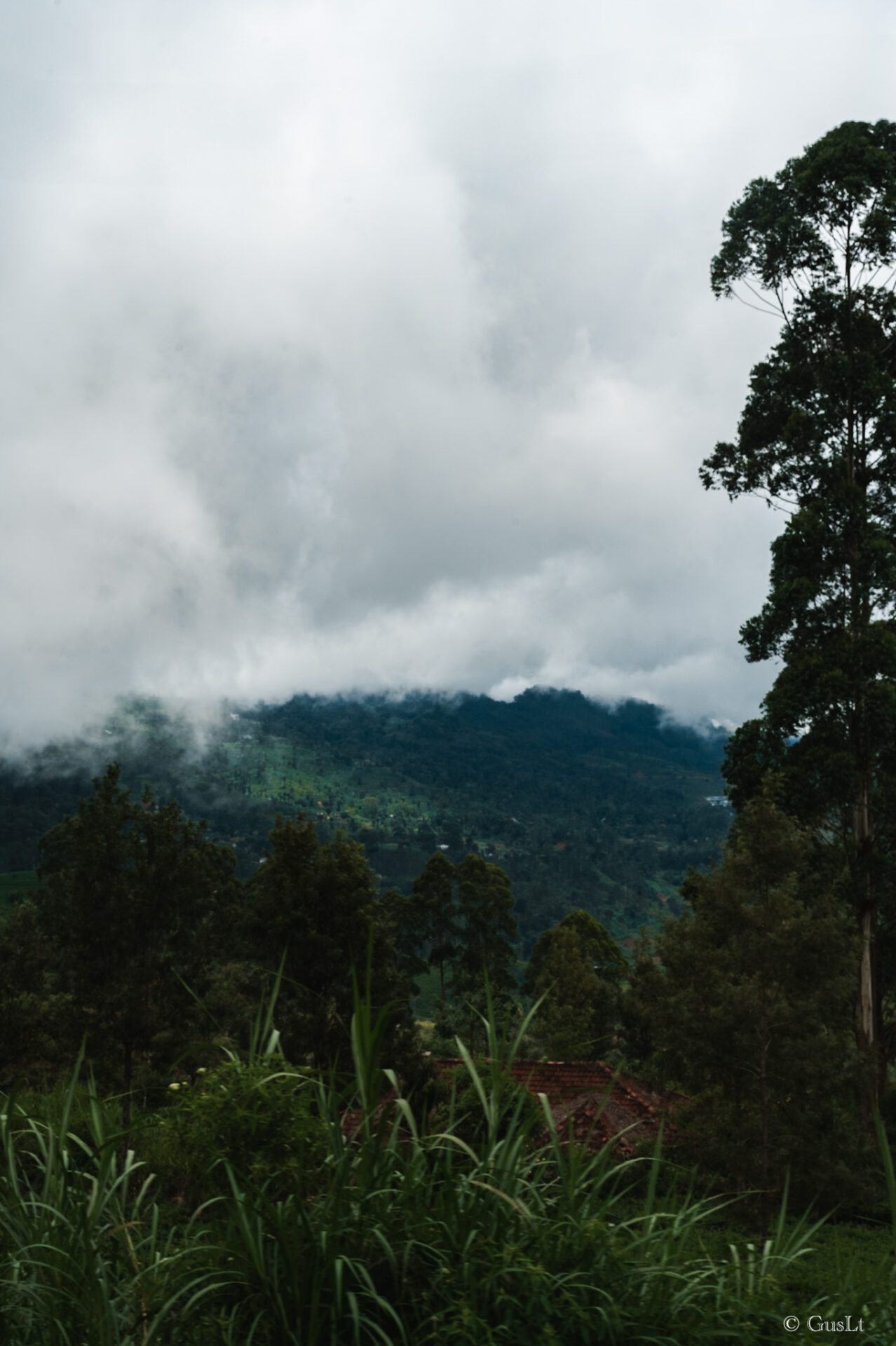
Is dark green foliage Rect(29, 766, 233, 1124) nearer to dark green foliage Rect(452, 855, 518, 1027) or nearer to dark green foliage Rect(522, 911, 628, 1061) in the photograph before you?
dark green foliage Rect(522, 911, 628, 1061)

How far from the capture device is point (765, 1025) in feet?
41.4

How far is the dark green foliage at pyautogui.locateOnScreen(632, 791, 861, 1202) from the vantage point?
12609mm

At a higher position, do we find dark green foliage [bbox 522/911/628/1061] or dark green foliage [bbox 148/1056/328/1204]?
dark green foliage [bbox 148/1056/328/1204]

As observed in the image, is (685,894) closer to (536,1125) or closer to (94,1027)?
(94,1027)

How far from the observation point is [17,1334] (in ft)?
7.80

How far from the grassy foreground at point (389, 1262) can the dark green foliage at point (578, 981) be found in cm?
2368

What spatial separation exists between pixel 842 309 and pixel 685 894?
1260 cm

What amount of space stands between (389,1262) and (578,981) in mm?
39908

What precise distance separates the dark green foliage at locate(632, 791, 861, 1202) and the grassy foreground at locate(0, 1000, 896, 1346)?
10.3 m

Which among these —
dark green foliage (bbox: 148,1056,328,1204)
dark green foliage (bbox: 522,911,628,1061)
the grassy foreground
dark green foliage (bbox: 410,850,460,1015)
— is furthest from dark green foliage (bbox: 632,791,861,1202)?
dark green foliage (bbox: 410,850,460,1015)

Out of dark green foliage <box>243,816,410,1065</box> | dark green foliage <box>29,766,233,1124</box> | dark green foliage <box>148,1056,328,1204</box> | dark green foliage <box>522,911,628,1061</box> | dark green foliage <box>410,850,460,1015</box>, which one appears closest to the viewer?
dark green foliage <box>148,1056,328,1204</box>

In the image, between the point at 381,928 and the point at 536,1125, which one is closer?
the point at 536,1125

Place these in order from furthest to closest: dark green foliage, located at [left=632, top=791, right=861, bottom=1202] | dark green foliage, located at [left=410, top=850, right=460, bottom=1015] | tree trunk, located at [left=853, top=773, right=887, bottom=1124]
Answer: dark green foliage, located at [left=410, top=850, right=460, bottom=1015]
tree trunk, located at [left=853, top=773, right=887, bottom=1124]
dark green foliage, located at [left=632, top=791, right=861, bottom=1202]

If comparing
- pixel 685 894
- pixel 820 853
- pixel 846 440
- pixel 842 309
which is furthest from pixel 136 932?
pixel 842 309
